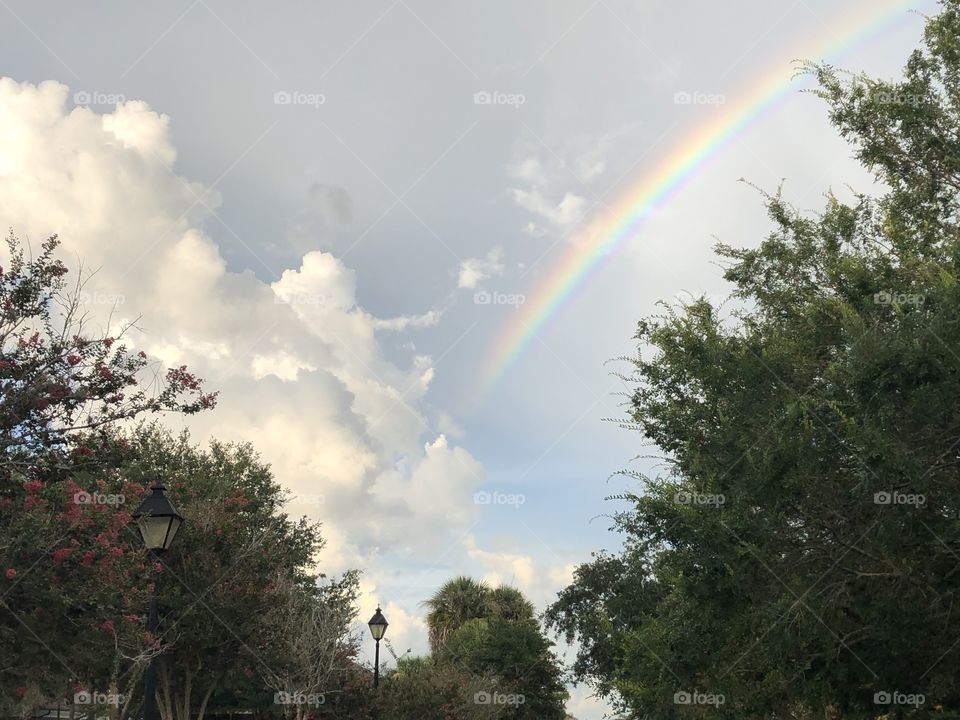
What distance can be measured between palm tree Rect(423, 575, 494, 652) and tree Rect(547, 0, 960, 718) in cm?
3160

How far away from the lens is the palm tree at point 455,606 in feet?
152

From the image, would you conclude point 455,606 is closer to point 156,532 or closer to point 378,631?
point 378,631

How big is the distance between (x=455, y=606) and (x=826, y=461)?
38604mm

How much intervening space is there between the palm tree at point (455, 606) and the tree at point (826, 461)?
31.6 meters

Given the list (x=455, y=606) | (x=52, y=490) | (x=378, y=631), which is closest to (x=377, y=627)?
(x=378, y=631)

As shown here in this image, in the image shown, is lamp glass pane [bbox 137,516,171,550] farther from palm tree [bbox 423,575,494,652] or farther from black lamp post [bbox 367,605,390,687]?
palm tree [bbox 423,575,494,652]

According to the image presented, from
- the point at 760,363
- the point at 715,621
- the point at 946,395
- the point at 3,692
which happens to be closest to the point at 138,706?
the point at 3,692

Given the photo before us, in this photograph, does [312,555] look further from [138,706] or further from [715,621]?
[715,621]

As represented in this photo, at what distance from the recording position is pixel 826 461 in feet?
35.9

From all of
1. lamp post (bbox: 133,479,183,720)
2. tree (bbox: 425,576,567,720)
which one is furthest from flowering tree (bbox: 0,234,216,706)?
tree (bbox: 425,576,567,720)

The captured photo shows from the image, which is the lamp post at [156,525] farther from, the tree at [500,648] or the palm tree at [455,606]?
the palm tree at [455,606]

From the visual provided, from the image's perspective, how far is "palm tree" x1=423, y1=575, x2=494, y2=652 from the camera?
1825 inches

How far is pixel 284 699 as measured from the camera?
914 inches

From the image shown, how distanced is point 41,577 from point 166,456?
22.4 meters
